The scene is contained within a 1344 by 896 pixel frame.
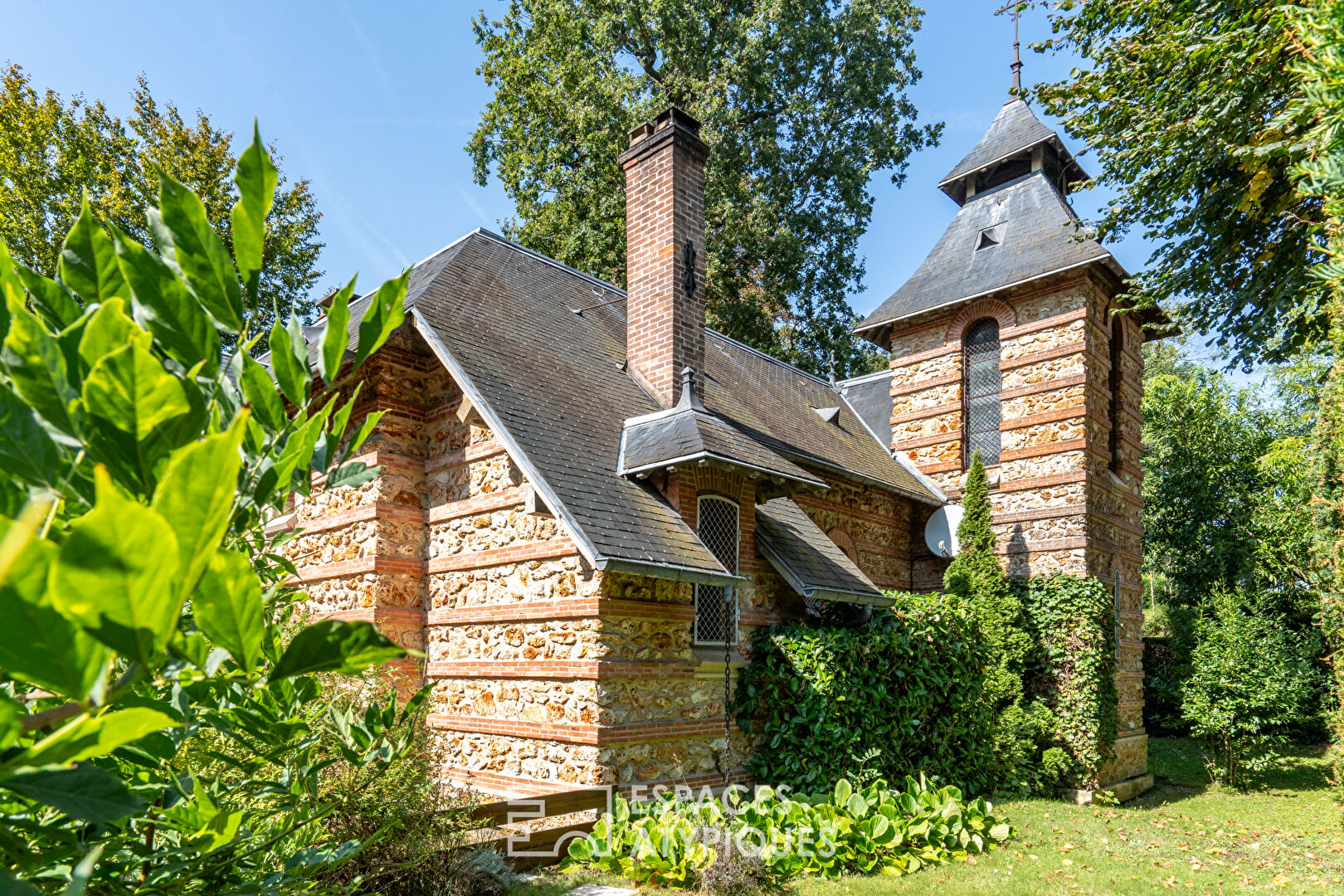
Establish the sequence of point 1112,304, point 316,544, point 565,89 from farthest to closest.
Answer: point 565,89 → point 1112,304 → point 316,544

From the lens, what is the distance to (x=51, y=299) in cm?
112

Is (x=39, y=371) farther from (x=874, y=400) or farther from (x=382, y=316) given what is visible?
(x=874, y=400)

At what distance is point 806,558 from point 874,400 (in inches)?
334

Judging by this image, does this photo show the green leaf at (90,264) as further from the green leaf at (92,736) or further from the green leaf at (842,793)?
the green leaf at (842,793)

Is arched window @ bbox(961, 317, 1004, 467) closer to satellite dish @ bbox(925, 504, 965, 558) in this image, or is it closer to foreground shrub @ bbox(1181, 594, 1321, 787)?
satellite dish @ bbox(925, 504, 965, 558)

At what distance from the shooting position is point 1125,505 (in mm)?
15273

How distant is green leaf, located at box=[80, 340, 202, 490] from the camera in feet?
2.43

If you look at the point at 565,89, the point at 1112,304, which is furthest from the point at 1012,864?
the point at 565,89

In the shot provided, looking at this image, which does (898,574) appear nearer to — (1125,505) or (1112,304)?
(1125,505)

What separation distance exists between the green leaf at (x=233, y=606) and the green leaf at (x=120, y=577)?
9cm

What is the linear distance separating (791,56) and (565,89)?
6.62 meters

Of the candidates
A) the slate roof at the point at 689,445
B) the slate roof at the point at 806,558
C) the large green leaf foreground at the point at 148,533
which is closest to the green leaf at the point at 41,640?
the large green leaf foreground at the point at 148,533

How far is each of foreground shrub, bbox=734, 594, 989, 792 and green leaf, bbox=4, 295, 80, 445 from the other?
9.13m

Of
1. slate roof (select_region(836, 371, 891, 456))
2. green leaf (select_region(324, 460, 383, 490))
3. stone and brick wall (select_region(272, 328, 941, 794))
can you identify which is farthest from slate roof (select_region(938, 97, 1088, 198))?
green leaf (select_region(324, 460, 383, 490))
